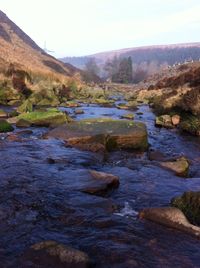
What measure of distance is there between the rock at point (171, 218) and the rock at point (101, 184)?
1.60 m

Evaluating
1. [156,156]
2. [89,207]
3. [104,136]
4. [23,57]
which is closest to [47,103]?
[104,136]

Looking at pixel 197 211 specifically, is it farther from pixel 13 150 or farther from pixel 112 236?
pixel 13 150

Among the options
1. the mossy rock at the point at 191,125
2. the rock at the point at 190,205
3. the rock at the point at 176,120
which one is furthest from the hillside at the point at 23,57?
the rock at the point at 190,205

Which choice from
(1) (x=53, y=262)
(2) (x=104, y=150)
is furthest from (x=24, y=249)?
(2) (x=104, y=150)

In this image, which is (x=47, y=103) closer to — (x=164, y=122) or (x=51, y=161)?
(x=164, y=122)

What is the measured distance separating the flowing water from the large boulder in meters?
0.90

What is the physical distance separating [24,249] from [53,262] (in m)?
0.75

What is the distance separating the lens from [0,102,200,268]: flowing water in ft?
21.6

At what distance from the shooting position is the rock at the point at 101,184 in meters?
9.45

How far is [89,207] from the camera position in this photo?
852 cm

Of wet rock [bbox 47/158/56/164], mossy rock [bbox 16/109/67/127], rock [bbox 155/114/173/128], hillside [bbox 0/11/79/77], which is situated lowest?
rock [bbox 155/114/173/128]

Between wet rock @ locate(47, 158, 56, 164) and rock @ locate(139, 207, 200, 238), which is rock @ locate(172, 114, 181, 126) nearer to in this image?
wet rock @ locate(47, 158, 56, 164)

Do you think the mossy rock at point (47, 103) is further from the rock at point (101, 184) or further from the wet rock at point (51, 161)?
the rock at point (101, 184)

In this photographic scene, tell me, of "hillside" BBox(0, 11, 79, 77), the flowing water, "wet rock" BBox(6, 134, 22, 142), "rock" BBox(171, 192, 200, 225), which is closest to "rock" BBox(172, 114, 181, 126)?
the flowing water
